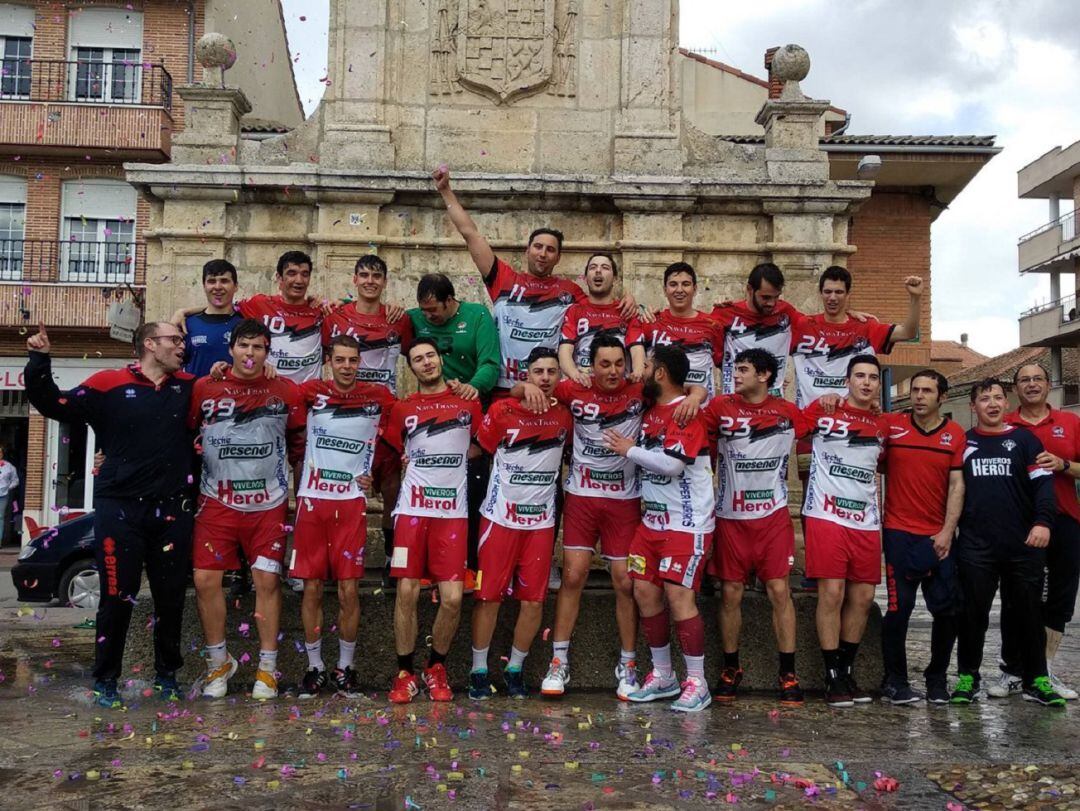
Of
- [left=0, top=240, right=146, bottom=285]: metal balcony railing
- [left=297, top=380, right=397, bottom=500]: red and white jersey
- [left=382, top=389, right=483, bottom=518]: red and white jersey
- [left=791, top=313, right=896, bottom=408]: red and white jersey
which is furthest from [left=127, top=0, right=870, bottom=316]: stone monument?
[left=0, top=240, right=146, bottom=285]: metal balcony railing

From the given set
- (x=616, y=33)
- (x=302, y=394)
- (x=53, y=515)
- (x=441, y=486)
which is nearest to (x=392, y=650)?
(x=441, y=486)

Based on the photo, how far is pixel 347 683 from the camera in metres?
6.71

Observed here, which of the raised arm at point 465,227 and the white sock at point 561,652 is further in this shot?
the raised arm at point 465,227

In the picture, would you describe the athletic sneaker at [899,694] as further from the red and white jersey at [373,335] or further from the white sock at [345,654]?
the red and white jersey at [373,335]

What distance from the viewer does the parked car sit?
38.7 ft

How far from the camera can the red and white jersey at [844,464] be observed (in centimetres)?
686

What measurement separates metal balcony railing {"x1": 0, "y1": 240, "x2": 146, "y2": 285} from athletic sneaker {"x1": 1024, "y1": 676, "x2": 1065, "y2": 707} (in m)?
21.7

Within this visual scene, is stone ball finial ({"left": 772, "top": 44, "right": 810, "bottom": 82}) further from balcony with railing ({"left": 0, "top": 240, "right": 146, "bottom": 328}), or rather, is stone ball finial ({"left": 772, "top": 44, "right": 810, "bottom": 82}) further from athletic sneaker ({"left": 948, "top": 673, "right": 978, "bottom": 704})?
balcony with railing ({"left": 0, "top": 240, "right": 146, "bottom": 328})

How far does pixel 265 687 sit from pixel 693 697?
249 centimetres

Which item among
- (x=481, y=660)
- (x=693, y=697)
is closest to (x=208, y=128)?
(x=481, y=660)

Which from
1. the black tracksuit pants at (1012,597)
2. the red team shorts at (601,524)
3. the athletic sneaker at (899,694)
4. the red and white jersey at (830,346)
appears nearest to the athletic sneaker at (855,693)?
the athletic sneaker at (899,694)

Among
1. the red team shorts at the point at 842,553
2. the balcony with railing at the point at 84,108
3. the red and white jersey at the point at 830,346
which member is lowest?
the red team shorts at the point at 842,553

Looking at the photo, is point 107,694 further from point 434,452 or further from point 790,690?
point 790,690

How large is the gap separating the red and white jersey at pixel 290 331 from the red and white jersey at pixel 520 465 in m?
1.40
